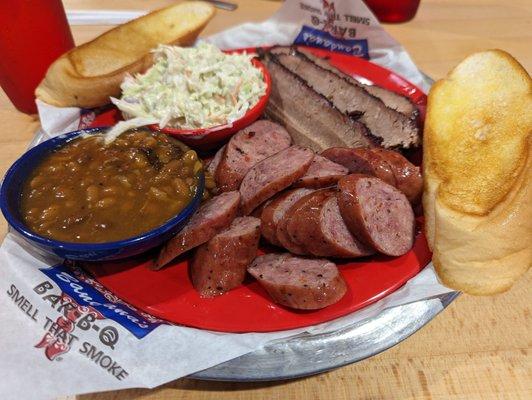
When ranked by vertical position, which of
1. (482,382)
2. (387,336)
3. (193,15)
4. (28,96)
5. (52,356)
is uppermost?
(193,15)

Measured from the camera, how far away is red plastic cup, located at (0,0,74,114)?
278 cm

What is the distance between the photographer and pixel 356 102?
2672mm

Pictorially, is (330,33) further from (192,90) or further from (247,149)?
(247,149)

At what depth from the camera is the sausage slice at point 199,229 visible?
1923 mm

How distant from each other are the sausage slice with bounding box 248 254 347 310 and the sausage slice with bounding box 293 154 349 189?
1.25 ft

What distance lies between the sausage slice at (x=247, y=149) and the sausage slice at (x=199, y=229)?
263 millimetres

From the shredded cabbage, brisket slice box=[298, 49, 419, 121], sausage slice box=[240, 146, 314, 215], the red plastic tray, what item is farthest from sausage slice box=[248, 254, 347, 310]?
brisket slice box=[298, 49, 419, 121]

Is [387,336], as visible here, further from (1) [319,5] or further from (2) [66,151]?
(1) [319,5]

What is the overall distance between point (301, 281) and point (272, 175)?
1.87 feet

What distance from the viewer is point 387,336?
1713 mm

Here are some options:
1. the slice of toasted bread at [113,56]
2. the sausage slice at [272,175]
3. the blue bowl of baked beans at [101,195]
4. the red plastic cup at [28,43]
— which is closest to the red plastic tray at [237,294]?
the blue bowl of baked beans at [101,195]

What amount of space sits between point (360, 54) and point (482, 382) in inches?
98.2

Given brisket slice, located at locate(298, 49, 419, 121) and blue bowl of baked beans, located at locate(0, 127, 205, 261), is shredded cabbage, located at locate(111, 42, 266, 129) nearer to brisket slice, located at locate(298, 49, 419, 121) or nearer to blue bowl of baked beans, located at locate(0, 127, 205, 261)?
blue bowl of baked beans, located at locate(0, 127, 205, 261)

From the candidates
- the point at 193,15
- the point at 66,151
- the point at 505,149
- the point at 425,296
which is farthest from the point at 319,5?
the point at 425,296
